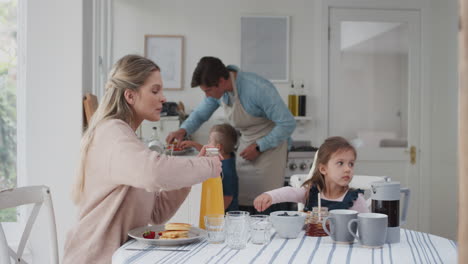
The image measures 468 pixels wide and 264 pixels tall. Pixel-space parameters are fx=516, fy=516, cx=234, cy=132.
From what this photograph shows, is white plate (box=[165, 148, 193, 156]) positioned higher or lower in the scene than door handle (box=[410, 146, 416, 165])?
higher

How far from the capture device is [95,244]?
1469 millimetres

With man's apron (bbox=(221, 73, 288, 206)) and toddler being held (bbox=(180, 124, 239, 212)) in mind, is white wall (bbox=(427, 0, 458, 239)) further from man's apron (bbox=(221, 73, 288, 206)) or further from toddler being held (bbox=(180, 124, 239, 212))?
toddler being held (bbox=(180, 124, 239, 212))

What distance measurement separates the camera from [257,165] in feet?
10.7

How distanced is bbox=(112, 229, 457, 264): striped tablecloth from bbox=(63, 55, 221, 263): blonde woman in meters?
0.11

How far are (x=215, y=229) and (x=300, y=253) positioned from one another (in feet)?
0.79

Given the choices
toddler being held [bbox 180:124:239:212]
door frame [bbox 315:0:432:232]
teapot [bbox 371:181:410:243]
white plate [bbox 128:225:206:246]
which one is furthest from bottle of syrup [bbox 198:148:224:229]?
door frame [bbox 315:0:432:232]

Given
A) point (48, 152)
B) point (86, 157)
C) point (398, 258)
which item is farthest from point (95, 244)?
point (48, 152)

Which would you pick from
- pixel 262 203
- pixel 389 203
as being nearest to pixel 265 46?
pixel 262 203

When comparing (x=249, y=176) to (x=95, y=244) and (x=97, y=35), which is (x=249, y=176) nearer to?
(x=97, y=35)

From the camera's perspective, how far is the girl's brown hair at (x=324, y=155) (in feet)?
6.52

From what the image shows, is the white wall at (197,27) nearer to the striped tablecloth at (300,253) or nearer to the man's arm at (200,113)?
the man's arm at (200,113)

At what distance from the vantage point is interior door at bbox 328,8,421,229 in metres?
4.38

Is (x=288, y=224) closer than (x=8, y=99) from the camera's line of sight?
Yes

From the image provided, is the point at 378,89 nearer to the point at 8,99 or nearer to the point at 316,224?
the point at 8,99
